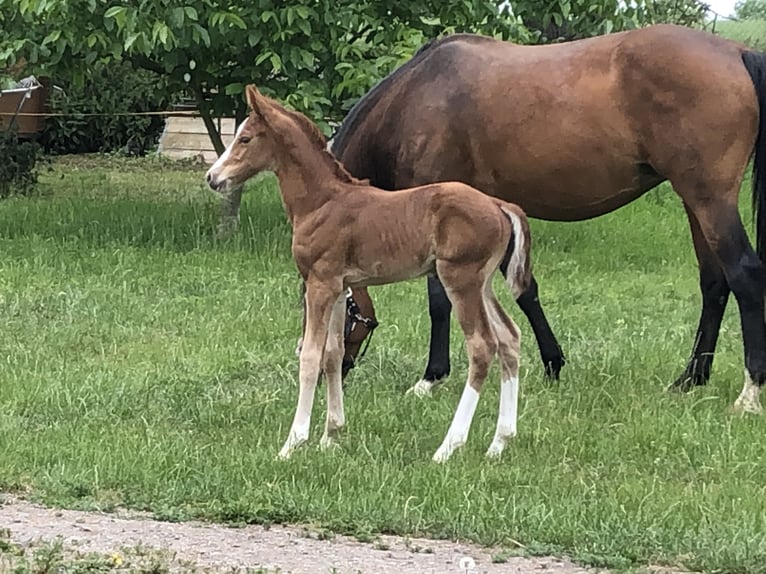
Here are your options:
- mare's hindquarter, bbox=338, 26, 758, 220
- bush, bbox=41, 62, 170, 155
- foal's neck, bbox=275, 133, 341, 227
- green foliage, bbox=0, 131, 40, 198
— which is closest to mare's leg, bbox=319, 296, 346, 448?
foal's neck, bbox=275, 133, 341, 227

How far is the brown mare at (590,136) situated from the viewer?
6.43 metres

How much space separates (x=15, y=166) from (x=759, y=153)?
12099mm

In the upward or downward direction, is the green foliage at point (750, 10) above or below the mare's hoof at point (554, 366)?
above

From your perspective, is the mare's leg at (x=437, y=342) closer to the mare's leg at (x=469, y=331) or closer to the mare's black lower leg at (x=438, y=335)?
the mare's black lower leg at (x=438, y=335)

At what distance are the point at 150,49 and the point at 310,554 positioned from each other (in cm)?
755

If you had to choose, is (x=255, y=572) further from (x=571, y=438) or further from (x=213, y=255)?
(x=213, y=255)

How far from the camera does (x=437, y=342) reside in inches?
274

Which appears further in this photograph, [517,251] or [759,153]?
[759,153]

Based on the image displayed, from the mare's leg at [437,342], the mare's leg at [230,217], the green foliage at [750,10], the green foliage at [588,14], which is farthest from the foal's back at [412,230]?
the green foliage at [750,10]

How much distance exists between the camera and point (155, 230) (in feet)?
41.0

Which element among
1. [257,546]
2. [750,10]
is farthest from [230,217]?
[750,10]

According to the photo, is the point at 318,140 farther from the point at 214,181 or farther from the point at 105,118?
the point at 105,118

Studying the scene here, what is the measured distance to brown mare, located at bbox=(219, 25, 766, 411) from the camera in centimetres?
643

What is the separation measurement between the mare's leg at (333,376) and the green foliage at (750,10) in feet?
45.9
